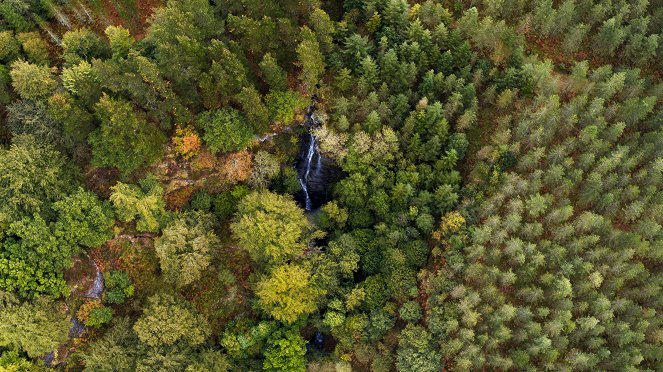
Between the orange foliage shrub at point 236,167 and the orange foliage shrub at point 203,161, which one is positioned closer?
the orange foliage shrub at point 236,167

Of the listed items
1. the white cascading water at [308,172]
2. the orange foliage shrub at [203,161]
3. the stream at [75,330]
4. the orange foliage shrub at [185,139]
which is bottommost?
the stream at [75,330]

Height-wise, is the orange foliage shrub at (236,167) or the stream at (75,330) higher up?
the orange foliage shrub at (236,167)

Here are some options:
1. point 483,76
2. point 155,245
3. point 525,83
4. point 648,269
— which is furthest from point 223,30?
point 648,269

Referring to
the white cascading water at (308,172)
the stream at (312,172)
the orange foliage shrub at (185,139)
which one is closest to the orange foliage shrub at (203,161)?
the orange foliage shrub at (185,139)

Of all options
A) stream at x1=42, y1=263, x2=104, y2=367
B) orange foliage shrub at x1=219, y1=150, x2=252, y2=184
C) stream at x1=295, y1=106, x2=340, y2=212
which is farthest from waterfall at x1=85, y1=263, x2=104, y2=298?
stream at x1=295, y1=106, x2=340, y2=212

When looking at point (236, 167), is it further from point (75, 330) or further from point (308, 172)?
point (75, 330)

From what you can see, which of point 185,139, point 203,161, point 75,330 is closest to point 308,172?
point 203,161

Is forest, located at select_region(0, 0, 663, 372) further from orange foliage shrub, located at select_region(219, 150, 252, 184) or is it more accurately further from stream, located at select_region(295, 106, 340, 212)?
stream, located at select_region(295, 106, 340, 212)

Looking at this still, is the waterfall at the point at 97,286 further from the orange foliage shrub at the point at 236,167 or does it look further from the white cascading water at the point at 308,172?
the white cascading water at the point at 308,172

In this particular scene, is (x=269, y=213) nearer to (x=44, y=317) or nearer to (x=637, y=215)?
(x=44, y=317)
